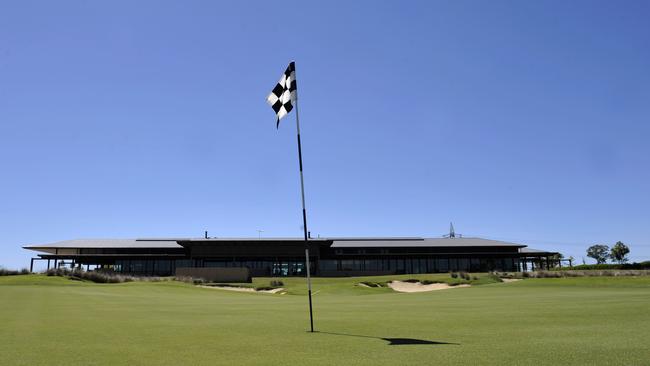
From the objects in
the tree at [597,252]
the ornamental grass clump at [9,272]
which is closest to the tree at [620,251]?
the tree at [597,252]

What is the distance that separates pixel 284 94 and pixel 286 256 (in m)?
59.4

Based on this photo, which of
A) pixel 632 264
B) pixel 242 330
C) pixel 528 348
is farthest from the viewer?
pixel 632 264

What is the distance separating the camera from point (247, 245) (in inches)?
2739

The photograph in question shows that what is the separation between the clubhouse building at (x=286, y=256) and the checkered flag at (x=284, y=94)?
5498cm

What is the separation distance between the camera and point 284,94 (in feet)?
38.4

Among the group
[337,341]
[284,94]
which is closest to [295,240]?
[284,94]

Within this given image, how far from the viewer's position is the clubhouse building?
226ft

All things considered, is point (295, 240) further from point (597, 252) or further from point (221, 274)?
point (597, 252)

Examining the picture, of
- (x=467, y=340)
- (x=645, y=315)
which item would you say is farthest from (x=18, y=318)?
(x=645, y=315)

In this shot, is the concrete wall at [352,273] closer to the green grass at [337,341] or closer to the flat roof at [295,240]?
the flat roof at [295,240]

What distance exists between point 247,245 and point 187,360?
211ft

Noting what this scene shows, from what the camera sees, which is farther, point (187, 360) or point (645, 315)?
point (645, 315)

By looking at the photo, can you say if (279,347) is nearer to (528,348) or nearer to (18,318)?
(528,348)

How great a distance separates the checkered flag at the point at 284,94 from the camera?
37.3ft
